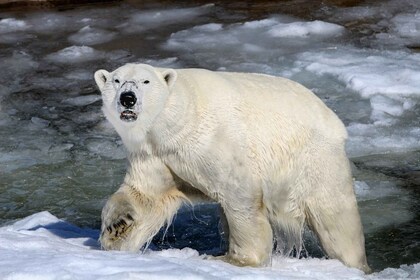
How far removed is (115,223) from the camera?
13.9 feet

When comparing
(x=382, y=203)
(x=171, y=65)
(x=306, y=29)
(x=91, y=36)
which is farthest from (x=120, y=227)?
(x=91, y=36)

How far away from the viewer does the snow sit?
3.53 m

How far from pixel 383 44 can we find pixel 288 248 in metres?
4.42

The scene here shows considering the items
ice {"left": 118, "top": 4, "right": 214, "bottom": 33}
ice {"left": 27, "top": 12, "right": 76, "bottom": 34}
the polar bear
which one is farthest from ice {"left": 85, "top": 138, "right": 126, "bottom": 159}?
ice {"left": 27, "top": 12, "right": 76, "bottom": 34}

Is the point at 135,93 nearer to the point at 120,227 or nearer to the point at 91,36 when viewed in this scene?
the point at 120,227

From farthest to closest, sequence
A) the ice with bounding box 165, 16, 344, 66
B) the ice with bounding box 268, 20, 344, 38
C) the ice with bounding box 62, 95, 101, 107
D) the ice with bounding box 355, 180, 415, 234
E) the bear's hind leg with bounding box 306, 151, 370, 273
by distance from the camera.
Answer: the ice with bounding box 268, 20, 344, 38, the ice with bounding box 165, 16, 344, 66, the ice with bounding box 62, 95, 101, 107, the ice with bounding box 355, 180, 415, 234, the bear's hind leg with bounding box 306, 151, 370, 273

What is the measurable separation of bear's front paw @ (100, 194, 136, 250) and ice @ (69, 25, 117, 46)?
18.6 feet

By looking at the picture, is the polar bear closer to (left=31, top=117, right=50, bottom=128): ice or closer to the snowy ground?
the snowy ground

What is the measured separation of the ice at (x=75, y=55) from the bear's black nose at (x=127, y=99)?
523 centimetres

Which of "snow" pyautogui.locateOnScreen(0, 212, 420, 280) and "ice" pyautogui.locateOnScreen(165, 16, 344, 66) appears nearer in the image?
"snow" pyautogui.locateOnScreen(0, 212, 420, 280)

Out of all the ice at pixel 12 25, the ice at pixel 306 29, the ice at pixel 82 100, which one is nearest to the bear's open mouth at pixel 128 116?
the ice at pixel 82 100

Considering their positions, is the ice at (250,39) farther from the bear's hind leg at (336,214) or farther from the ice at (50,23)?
the bear's hind leg at (336,214)

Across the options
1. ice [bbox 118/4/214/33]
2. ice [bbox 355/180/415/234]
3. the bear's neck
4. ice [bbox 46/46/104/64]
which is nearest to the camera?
the bear's neck

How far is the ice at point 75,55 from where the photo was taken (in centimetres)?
916
